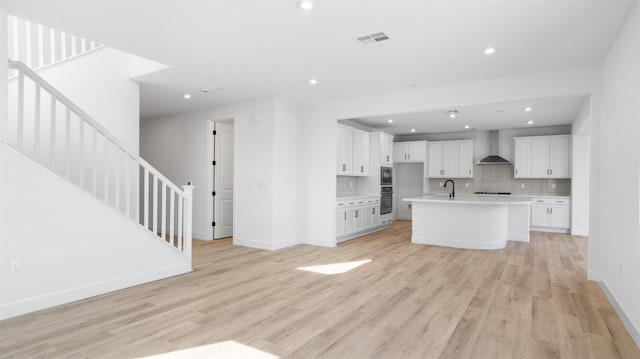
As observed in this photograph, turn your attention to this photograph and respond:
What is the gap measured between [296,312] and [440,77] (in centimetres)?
368

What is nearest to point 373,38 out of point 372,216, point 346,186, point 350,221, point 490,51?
point 490,51

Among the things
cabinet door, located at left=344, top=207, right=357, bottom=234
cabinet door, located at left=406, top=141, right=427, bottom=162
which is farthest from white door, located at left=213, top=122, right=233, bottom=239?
cabinet door, located at left=406, top=141, right=427, bottom=162

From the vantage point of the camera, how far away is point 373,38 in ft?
12.0

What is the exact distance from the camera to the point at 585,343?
268 cm

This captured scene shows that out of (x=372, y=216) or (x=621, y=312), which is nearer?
(x=621, y=312)

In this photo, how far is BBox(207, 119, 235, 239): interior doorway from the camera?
7.24 metres

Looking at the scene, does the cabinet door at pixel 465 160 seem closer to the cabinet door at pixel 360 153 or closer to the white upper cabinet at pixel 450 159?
the white upper cabinet at pixel 450 159

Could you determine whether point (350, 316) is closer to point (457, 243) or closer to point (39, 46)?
point (457, 243)

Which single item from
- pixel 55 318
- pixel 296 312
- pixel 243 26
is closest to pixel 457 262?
pixel 296 312

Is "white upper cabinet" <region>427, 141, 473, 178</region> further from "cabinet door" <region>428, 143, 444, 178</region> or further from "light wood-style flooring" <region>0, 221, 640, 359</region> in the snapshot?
"light wood-style flooring" <region>0, 221, 640, 359</region>

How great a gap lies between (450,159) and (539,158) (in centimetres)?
214

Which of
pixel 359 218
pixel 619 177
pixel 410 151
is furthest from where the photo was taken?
pixel 410 151

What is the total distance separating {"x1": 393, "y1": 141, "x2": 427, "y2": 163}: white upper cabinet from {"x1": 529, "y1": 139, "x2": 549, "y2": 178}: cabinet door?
8.81 feet

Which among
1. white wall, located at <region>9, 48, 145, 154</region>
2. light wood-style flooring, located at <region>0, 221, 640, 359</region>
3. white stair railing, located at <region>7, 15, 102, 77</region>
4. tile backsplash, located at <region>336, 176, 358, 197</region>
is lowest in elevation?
light wood-style flooring, located at <region>0, 221, 640, 359</region>
